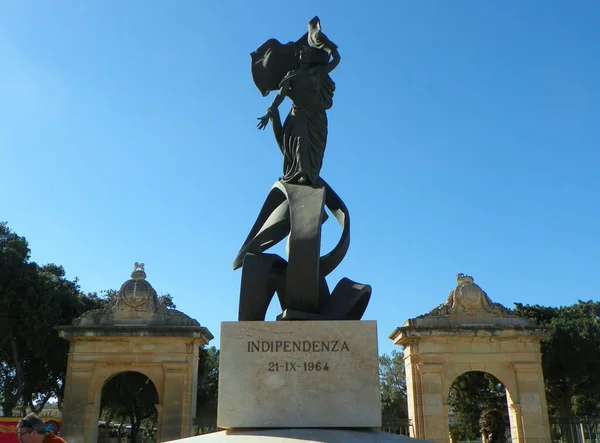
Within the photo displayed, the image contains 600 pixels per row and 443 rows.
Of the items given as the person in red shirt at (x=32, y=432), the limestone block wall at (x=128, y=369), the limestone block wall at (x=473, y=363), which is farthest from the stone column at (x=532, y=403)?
the person in red shirt at (x=32, y=432)

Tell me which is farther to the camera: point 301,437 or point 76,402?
point 76,402

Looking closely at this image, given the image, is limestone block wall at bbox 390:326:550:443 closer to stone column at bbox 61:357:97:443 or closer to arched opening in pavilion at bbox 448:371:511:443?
arched opening in pavilion at bbox 448:371:511:443

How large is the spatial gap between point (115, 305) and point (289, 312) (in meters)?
18.0

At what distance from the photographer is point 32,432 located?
4934mm

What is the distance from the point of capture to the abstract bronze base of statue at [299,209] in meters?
8.37

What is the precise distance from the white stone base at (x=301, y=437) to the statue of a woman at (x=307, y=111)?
376cm

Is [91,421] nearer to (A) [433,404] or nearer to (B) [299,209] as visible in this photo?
(A) [433,404]

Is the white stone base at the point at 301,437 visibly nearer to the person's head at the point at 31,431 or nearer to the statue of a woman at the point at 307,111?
the person's head at the point at 31,431

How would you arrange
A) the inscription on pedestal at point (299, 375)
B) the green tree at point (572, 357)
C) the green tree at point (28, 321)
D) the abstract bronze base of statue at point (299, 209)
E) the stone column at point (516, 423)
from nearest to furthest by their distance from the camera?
the inscription on pedestal at point (299, 375)
the abstract bronze base of statue at point (299, 209)
the stone column at point (516, 423)
the green tree at point (28, 321)
the green tree at point (572, 357)

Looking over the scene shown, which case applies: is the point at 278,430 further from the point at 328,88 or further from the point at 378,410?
the point at 328,88

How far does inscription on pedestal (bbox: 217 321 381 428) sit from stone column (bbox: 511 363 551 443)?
59.4ft

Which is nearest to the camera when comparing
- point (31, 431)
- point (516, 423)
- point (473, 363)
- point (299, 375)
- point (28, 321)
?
point (31, 431)

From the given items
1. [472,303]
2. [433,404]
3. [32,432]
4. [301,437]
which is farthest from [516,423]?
[32,432]

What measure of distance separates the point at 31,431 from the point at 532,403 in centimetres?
2227
